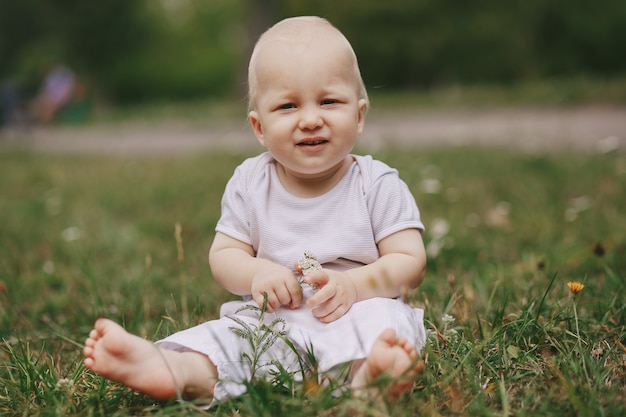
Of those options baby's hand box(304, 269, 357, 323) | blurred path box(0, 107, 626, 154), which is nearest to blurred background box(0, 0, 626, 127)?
blurred path box(0, 107, 626, 154)

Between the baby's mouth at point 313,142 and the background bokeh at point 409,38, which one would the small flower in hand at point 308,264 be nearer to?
the baby's mouth at point 313,142

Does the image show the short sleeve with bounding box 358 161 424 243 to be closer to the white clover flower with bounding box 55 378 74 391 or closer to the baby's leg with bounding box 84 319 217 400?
the baby's leg with bounding box 84 319 217 400

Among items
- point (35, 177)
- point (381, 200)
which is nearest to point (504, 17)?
point (35, 177)

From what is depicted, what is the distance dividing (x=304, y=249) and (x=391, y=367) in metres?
0.47

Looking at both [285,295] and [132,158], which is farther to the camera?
[132,158]

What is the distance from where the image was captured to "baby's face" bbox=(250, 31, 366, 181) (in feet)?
5.82

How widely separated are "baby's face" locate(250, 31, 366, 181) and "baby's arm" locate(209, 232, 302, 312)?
277mm

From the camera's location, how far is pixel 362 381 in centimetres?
154

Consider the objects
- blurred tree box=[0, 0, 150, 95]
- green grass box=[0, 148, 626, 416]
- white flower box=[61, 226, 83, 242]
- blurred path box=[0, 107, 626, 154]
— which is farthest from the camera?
blurred tree box=[0, 0, 150, 95]

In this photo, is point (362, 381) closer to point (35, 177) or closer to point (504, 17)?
point (35, 177)

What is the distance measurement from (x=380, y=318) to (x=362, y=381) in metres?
0.16

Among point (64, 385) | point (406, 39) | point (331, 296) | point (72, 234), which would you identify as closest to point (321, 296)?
point (331, 296)

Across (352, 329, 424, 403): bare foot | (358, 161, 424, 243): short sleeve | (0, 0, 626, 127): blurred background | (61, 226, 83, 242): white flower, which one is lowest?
(0, 0, 626, 127): blurred background

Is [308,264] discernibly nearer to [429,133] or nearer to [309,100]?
[309,100]
